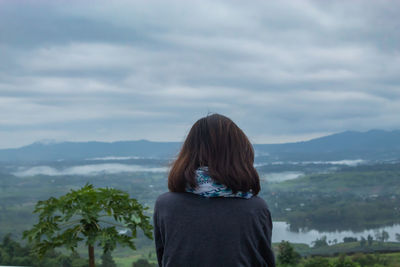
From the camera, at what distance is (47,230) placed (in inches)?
90.0

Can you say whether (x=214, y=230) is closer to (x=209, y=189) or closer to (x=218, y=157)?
(x=209, y=189)

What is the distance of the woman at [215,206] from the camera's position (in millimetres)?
1163

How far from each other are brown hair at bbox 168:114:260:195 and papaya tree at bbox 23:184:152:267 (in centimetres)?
114

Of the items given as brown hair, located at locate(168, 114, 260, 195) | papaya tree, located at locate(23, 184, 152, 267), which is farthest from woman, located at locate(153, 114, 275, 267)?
papaya tree, located at locate(23, 184, 152, 267)

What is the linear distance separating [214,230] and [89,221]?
125 centimetres

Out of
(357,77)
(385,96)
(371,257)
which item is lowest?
(371,257)

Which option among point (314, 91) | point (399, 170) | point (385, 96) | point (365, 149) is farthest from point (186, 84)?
point (365, 149)

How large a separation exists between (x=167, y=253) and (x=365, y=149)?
1817cm

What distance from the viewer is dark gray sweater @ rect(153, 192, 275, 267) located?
116cm

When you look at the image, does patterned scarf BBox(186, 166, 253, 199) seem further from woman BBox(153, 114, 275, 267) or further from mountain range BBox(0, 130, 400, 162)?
mountain range BBox(0, 130, 400, 162)

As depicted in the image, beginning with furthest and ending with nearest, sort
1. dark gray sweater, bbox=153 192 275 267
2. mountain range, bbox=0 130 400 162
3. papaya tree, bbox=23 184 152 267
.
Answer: mountain range, bbox=0 130 400 162 → papaya tree, bbox=23 184 152 267 → dark gray sweater, bbox=153 192 275 267

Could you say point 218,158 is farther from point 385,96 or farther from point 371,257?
point 385,96

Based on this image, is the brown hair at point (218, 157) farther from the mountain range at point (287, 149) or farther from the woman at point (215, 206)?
the mountain range at point (287, 149)

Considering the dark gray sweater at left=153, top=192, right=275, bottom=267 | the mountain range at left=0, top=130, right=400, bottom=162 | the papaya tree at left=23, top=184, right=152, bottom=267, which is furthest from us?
the mountain range at left=0, top=130, right=400, bottom=162
